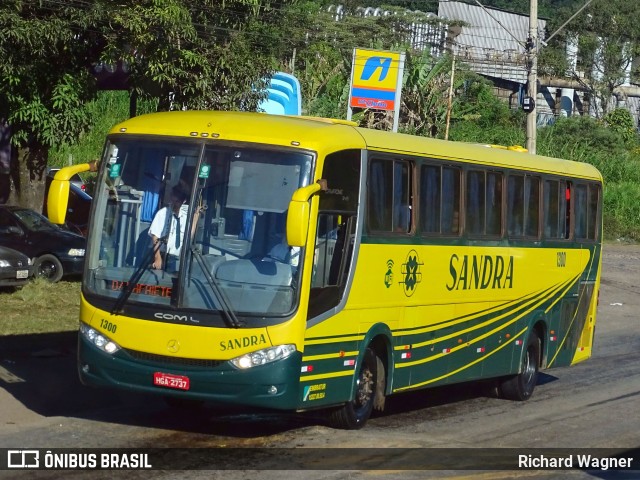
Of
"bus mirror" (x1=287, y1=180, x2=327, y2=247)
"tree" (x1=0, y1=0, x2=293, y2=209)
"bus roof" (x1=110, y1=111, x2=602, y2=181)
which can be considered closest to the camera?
"bus mirror" (x1=287, y1=180, x2=327, y2=247)

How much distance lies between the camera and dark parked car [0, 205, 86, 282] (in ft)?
69.2

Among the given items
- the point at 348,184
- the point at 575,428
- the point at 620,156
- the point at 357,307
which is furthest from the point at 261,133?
the point at 620,156

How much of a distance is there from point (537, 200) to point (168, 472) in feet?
26.2

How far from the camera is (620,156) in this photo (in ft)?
165

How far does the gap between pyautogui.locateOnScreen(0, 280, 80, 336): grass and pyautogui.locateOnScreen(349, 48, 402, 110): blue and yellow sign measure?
305 inches

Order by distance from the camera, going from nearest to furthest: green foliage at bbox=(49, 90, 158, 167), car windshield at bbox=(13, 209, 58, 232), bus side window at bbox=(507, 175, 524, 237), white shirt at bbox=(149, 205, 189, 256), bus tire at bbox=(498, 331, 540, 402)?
white shirt at bbox=(149, 205, 189, 256) → bus side window at bbox=(507, 175, 524, 237) → bus tire at bbox=(498, 331, 540, 402) → car windshield at bbox=(13, 209, 58, 232) → green foliage at bbox=(49, 90, 158, 167)

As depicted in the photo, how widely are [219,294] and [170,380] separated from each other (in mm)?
877

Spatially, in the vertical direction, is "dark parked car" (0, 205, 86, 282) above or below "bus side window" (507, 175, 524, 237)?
below

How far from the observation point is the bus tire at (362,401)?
10.9 meters

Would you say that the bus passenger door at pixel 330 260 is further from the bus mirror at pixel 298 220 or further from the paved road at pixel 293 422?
the paved road at pixel 293 422

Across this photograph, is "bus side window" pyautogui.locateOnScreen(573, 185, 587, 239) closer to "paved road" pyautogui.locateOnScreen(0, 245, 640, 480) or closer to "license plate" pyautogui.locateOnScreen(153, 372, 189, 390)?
"paved road" pyautogui.locateOnScreen(0, 245, 640, 480)

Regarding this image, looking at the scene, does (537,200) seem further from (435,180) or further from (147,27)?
(147,27)

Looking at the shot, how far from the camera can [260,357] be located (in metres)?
9.71

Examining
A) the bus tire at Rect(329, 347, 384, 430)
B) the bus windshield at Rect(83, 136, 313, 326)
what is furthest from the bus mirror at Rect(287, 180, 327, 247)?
the bus tire at Rect(329, 347, 384, 430)
